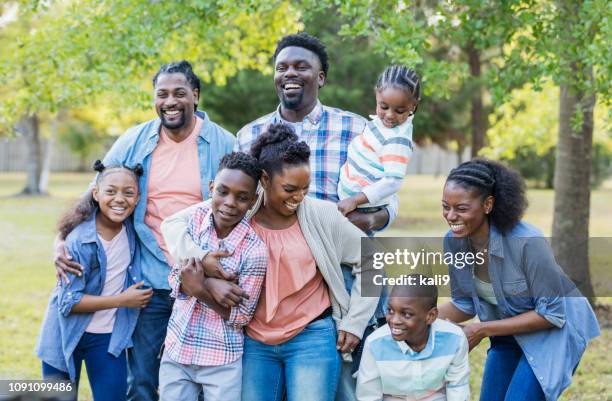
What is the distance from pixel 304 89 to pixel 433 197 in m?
25.3

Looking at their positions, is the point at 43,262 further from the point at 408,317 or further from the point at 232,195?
the point at 408,317

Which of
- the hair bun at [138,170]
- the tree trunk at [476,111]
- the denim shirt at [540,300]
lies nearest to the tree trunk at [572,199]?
the denim shirt at [540,300]

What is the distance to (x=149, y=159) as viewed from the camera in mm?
4676

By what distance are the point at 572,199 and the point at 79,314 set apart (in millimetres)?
6637

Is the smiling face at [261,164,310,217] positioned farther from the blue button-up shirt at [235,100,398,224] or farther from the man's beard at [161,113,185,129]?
the man's beard at [161,113,185,129]

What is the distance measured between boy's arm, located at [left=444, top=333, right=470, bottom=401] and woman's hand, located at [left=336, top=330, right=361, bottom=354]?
47 cm

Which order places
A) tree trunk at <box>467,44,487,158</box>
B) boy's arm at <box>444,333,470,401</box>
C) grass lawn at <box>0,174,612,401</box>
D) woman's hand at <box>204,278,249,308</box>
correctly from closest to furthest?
woman's hand at <box>204,278,249,308</box>, boy's arm at <box>444,333,470,401</box>, grass lawn at <box>0,174,612,401</box>, tree trunk at <box>467,44,487,158</box>

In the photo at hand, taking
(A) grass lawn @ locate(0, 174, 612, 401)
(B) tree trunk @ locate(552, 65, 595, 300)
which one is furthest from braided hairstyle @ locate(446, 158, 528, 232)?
(B) tree trunk @ locate(552, 65, 595, 300)

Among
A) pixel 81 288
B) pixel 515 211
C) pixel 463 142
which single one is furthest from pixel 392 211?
pixel 463 142

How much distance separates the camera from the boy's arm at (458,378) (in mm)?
3953

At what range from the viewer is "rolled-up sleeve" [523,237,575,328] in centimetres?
412

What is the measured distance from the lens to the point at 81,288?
4.47 metres

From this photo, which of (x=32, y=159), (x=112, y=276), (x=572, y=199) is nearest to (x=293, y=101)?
(x=112, y=276)

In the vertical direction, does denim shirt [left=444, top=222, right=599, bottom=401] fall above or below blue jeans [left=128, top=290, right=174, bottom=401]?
above
